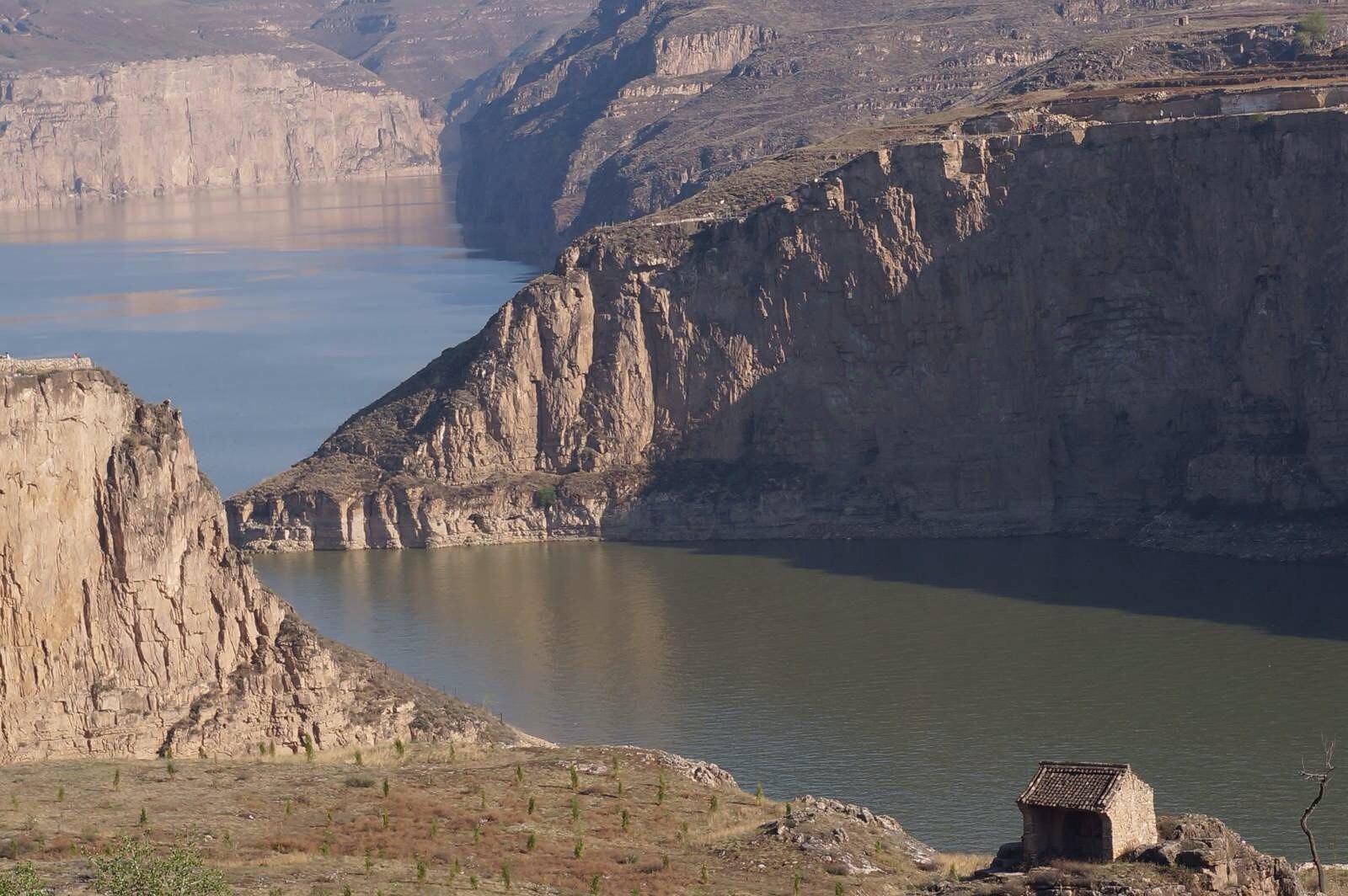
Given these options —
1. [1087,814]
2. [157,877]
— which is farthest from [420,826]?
[1087,814]

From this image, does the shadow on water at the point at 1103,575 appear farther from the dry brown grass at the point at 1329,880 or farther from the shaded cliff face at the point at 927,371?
the dry brown grass at the point at 1329,880

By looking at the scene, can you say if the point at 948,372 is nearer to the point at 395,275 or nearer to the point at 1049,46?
the point at 1049,46

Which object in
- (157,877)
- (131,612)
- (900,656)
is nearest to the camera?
(157,877)

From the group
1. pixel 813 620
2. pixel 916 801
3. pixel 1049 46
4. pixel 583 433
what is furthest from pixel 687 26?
pixel 916 801

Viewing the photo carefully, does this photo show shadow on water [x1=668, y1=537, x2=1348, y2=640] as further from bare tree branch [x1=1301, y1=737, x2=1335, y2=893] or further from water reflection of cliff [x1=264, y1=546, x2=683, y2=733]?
bare tree branch [x1=1301, y1=737, x2=1335, y2=893]

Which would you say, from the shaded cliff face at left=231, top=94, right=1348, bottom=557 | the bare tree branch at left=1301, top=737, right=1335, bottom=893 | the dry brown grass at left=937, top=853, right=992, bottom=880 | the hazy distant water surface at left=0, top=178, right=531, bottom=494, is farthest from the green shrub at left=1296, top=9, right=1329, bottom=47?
the dry brown grass at left=937, top=853, right=992, bottom=880

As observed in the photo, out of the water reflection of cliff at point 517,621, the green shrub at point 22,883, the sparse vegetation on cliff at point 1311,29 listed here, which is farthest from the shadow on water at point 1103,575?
the green shrub at point 22,883

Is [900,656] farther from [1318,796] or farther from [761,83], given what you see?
[761,83]
